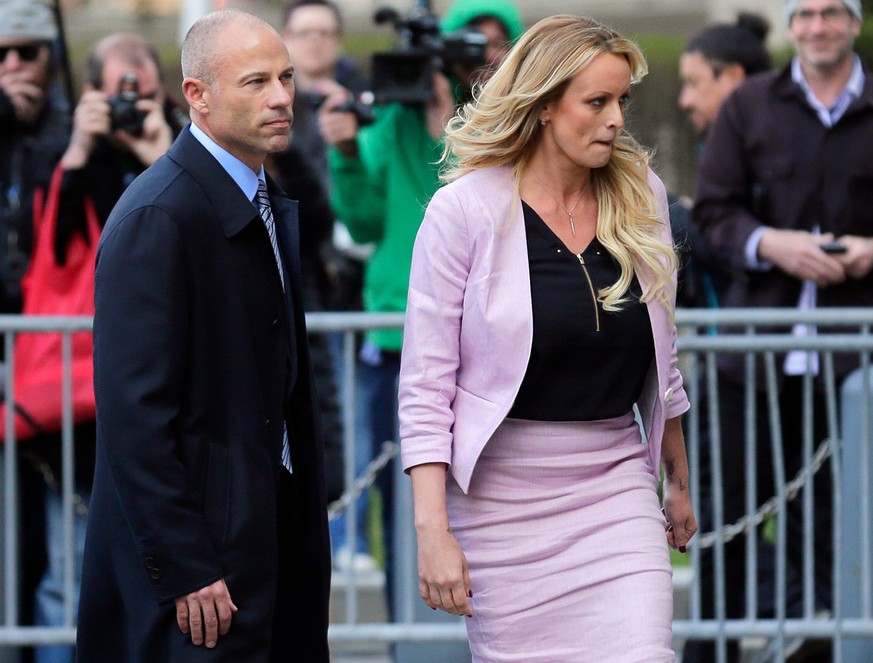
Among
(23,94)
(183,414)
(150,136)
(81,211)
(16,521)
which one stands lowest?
(16,521)

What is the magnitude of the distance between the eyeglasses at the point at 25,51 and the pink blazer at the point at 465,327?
2909 millimetres

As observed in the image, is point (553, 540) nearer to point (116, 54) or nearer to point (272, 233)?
point (272, 233)

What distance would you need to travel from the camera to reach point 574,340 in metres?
3.42

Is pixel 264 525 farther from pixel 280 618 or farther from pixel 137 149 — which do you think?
pixel 137 149

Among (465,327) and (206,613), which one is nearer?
(206,613)

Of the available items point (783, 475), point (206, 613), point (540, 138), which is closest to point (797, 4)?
point (783, 475)

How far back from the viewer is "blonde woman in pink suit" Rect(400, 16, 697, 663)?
3395 millimetres

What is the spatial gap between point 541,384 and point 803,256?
222 centimetres

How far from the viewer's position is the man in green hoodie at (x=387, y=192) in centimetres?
579

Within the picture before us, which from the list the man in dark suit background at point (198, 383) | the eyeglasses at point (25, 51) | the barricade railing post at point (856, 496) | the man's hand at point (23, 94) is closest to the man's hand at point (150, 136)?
the man's hand at point (23, 94)

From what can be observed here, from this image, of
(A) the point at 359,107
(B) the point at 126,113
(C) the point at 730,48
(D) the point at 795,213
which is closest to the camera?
(B) the point at 126,113

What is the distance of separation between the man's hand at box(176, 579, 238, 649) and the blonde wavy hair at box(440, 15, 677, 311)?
104 centimetres

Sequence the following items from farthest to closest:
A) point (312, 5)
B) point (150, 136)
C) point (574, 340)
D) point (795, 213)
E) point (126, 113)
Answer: point (312, 5) < point (795, 213) < point (150, 136) < point (126, 113) < point (574, 340)

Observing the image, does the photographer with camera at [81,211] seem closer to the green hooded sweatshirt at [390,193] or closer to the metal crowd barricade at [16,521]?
the metal crowd barricade at [16,521]
